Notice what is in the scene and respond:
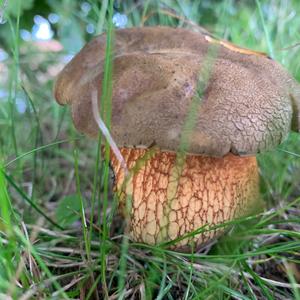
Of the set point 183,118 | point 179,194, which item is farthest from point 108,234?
point 183,118

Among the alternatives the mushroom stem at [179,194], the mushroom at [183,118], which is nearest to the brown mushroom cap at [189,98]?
the mushroom at [183,118]

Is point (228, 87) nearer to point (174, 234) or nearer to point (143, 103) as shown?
point (143, 103)

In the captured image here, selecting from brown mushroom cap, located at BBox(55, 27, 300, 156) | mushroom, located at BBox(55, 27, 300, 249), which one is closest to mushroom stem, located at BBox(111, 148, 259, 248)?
mushroom, located at BBox(55, 27, 300, 249)

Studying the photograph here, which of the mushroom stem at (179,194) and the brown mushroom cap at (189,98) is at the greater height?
the brown mushroom cap at (189,98)

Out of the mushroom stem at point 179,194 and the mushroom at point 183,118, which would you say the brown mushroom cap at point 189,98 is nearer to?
the mushroom at point 183,118

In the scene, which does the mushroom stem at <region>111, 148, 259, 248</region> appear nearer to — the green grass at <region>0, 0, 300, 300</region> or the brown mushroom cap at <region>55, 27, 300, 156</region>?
the green grass at <region>0, 0, 300, 300</region>

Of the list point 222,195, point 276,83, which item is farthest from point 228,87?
point 222,195
